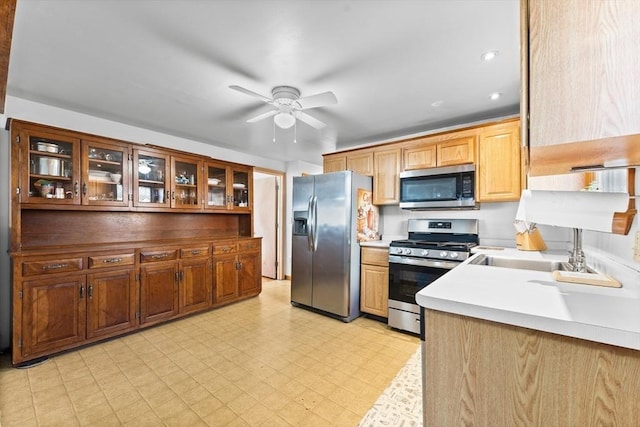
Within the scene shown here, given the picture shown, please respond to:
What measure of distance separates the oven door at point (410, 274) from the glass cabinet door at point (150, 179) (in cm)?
280

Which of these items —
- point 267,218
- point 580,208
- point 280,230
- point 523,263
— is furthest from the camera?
point 267,218

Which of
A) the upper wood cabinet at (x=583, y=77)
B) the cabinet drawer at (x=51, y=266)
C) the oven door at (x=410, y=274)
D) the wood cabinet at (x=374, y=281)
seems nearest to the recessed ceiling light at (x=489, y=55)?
the upper wood cabinet at (x=583, y=77)

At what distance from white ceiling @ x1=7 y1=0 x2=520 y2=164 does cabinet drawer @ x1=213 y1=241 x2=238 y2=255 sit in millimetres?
1582

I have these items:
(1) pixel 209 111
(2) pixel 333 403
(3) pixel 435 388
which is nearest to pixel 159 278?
(1) pixel 209 111

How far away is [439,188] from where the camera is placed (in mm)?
3121

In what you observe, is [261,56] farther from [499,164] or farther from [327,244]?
[499,164]

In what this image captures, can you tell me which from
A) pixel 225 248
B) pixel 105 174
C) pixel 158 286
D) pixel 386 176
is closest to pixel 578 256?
pixel 386 176

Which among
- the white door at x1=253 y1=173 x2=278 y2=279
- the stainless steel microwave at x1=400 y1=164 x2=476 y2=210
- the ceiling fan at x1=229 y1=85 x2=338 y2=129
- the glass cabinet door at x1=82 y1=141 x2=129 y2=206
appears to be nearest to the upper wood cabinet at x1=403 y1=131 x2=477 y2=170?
the stainless steel microwave at x1=400 y1=164 x2=476 y2=210

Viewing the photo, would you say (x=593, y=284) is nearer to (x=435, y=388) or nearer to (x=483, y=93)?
(x=435, y=388)

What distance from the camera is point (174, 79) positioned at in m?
2.28

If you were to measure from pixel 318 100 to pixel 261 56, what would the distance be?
523 mm

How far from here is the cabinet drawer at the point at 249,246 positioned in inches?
154

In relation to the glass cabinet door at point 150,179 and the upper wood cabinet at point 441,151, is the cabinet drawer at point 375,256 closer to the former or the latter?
the upper wood cabinet at point 441,151

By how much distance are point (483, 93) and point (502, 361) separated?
2.47 meters
